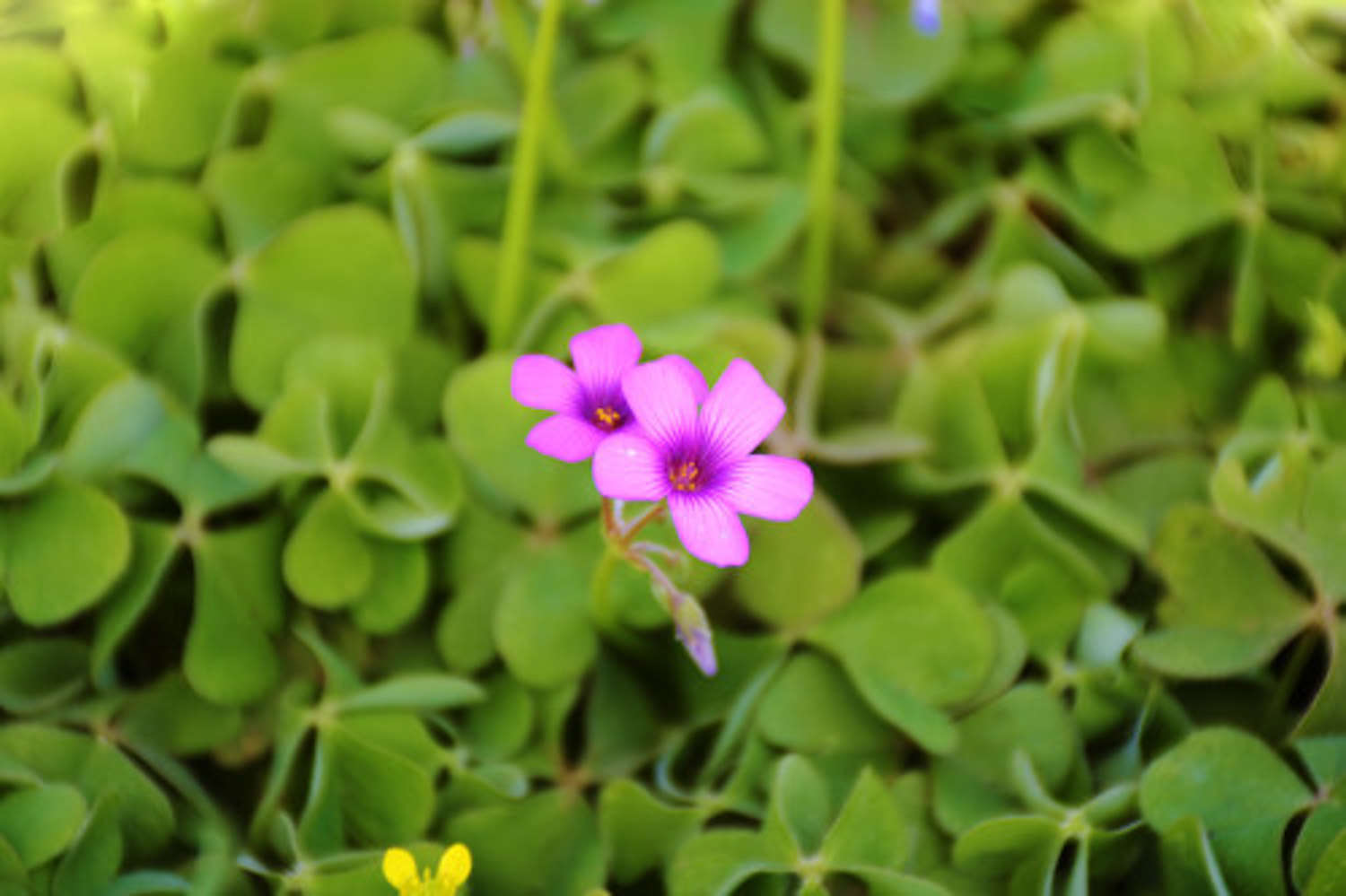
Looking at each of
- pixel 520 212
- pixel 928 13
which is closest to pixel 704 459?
pixel 520 212

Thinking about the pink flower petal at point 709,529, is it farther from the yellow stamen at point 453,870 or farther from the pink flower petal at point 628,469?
the yellow stamen at point 453,870

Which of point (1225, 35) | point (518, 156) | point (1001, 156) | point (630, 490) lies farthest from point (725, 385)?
point (1225, 35)

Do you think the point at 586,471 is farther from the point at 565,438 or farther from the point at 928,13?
the point at 928,13

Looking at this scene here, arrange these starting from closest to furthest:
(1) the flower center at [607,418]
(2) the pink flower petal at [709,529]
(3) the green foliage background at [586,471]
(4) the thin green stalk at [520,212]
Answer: (2) the pink flower petal at [709,529], (1) the flower center at [607,418], (3) the green foliage background at [586,471], (4) the thin green stalk at [520,212]

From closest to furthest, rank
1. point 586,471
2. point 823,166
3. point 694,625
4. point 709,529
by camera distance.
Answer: point 709,529, point 694,625, point 586,471, point 823,166

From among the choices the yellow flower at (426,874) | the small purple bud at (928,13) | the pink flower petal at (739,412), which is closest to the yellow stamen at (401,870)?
the yellow flower at (426,874)

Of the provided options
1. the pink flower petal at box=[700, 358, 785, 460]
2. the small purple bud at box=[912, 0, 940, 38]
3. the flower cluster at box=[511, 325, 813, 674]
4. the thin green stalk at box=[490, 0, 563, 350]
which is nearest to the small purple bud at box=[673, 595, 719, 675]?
the flower cluster at box=[511, 325, 813, 674]
